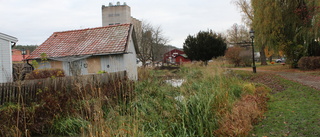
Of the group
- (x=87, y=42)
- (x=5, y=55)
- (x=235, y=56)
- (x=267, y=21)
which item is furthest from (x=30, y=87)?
(x=235, y=56)

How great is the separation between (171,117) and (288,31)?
50.0 ft

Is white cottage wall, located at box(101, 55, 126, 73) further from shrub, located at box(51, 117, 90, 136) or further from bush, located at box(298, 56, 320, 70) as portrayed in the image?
bush, located at box(298, 56, 320, 70)

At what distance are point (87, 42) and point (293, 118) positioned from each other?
1328cm

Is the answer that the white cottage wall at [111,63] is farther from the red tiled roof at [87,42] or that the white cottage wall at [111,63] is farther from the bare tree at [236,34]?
the bare tree at [236,34]

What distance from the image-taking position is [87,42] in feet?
51.2

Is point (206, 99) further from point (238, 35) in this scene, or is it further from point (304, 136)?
point (238, 35)

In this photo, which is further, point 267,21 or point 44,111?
point 267,21

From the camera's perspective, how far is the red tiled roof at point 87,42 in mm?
14332

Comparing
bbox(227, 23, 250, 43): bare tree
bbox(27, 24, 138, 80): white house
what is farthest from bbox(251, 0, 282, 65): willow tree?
bbox(227, 23, 250, 43): bare tree

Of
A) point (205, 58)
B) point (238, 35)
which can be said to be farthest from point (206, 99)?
point (238, 35)

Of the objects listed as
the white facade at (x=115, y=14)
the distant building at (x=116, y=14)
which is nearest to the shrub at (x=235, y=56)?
the distant building at (x=116, y=14)

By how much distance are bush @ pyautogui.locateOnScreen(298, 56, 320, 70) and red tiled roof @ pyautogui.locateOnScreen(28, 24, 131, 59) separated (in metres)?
11.5

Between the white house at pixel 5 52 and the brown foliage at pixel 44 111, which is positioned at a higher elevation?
the white house at pixel 5 52

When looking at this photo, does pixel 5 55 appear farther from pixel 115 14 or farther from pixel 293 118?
pixel 115 14
